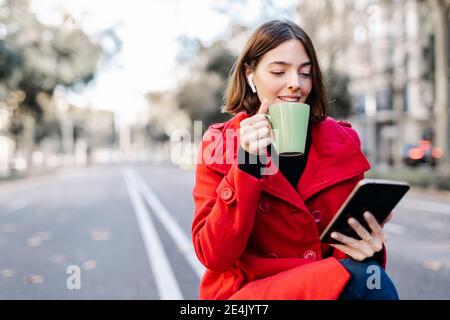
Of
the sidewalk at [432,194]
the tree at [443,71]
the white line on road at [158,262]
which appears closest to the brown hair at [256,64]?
the white line on road at [158,262]

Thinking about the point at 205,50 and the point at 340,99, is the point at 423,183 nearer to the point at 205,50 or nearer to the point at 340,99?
the point at 340,99

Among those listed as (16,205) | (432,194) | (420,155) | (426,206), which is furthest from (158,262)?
(420,155)

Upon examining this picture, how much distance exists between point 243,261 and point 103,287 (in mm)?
3989

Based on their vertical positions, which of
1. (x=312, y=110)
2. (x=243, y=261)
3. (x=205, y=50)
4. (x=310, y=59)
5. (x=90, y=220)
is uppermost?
(x=205, y=50)

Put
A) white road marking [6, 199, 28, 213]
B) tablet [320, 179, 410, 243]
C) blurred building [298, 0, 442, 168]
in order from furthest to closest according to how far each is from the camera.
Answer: blurred building [298, 0, 442, 168] → white road marking [6, 199, 28, 213] → tablet [320, 179, 410, 243]

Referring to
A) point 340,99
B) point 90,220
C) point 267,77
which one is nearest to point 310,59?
point 267,77

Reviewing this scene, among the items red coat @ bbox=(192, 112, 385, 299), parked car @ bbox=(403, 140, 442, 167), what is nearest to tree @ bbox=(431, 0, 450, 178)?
parked car @ bbox=(403, 140, 442, 167)

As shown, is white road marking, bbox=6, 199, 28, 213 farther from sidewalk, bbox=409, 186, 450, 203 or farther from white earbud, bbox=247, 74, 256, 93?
white earbud, bbox=247, 74, 256, 93

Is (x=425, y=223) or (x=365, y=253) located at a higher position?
(x=365, y=253)

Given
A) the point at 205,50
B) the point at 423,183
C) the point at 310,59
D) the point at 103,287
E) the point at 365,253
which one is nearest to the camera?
Result: the point at 365,253

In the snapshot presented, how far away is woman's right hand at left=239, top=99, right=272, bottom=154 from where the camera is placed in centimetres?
139

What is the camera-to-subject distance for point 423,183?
1591cm

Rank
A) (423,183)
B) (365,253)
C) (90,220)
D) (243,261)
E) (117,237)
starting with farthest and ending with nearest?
1. (423,183)
2. (90,220)
3. (117,237)
4. (243,261)
5. (365,253)

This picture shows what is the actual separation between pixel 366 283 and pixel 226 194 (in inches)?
16.6
